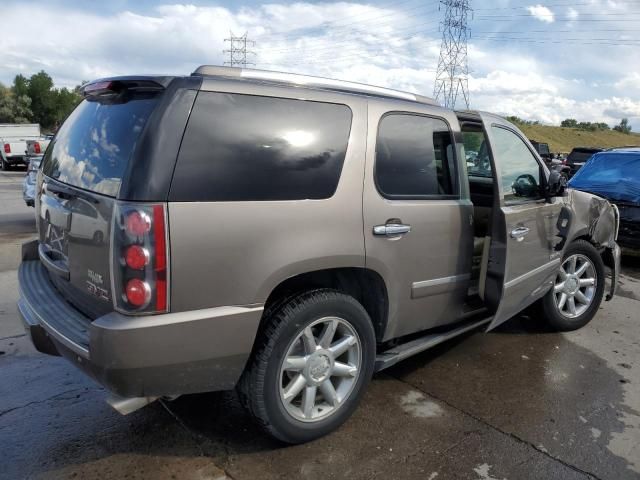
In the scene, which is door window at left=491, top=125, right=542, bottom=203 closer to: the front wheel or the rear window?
the front wheel

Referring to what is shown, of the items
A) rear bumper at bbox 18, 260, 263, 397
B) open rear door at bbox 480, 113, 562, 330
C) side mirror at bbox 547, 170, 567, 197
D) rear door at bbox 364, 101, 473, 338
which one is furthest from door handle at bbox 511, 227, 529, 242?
rear bumper at bbox 18, 260, 263, 397

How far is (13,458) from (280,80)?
8.03ft

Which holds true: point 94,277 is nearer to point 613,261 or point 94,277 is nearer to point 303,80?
point 303,80

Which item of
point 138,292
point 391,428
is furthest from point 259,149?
point 391,428

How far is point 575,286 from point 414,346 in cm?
231

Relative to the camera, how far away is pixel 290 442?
290 cm

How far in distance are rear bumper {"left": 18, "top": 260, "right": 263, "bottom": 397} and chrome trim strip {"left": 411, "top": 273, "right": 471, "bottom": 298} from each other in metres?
1.20

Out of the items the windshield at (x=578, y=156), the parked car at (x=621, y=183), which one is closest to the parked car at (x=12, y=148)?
the windshield at (x=578, y=156)

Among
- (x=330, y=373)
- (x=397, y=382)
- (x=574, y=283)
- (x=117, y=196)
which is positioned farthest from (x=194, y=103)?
(x=574, y=283)

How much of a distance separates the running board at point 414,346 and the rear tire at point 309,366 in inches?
4.9

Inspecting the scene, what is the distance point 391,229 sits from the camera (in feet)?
10.2

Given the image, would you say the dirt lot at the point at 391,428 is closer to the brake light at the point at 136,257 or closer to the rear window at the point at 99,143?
the brake light at the point at 136,257

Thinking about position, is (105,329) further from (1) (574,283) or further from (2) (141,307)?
(1) (574,283)

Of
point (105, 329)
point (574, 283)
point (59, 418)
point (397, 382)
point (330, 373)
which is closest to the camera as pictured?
point (105, 329)
